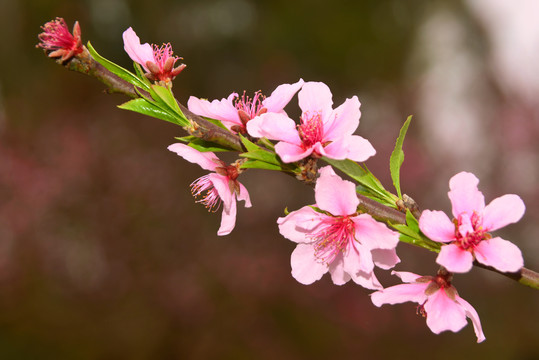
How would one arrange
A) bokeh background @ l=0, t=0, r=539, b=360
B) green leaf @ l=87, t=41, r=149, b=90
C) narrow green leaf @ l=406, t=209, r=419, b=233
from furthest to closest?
bokeh background @ l=0, t=0, r=539, b=360, green leaf @ l=87, t=41, r=149, b=90, narrow green leaf @ l=406, t=209, r=419, b=233

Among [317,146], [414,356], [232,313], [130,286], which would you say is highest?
[317,146]

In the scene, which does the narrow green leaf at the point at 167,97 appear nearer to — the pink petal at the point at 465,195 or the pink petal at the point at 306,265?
the pink petal at the point at 306,265

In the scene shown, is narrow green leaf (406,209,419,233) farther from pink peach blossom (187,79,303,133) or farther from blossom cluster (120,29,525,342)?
pink peach blossom (187,79,303,133)

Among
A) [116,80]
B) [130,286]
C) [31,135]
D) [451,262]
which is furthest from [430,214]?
[31,135]

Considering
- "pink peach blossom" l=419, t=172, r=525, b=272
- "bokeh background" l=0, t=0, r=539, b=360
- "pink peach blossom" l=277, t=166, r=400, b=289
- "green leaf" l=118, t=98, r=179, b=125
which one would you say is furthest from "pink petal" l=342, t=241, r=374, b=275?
"bokeh background" l=0, t=0, r=539, b=360

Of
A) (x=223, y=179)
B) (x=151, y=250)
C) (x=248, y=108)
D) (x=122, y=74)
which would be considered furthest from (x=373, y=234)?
(x=151, y=250)

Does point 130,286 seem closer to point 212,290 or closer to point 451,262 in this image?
point 212,290

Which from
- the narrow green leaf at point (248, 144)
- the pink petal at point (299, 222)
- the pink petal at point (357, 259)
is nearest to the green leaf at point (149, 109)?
the narrow green leaf at point (248, 144)

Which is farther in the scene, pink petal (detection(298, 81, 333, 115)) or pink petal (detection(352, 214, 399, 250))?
pink petal (detection(298, 81, 333, 115))
